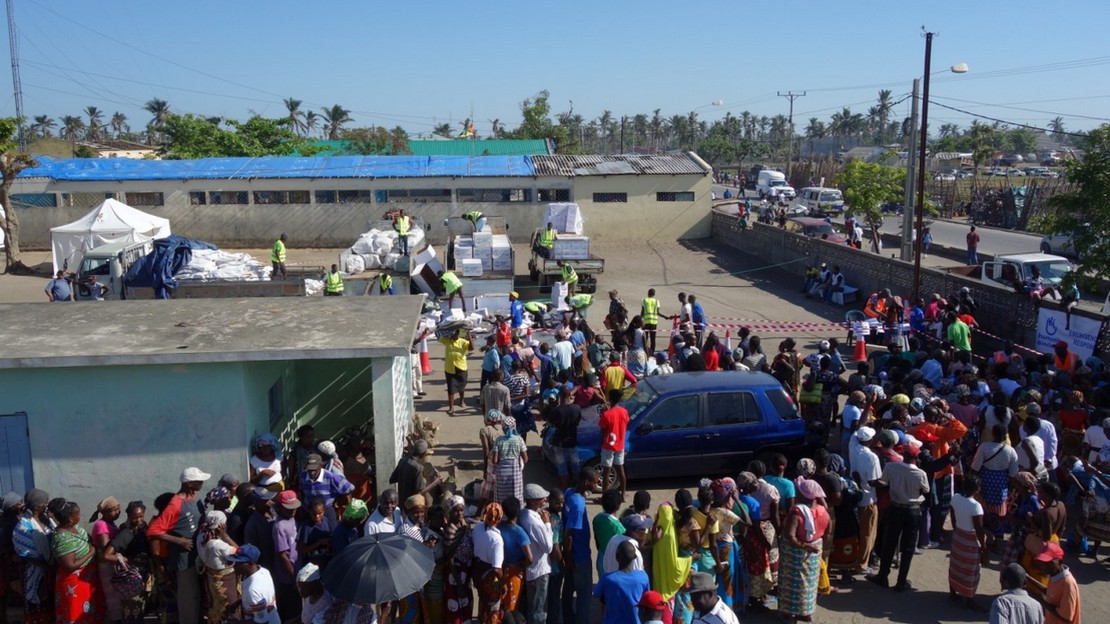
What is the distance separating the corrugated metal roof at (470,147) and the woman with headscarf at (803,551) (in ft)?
126

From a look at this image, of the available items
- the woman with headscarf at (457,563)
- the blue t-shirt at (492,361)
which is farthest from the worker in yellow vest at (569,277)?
the woman with headscarf at (457,563)

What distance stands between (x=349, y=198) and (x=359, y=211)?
69 centimetres

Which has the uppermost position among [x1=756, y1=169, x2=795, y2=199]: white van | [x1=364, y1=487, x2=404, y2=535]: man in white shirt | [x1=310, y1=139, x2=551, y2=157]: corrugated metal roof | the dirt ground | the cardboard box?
[x1=310, y1=139, x2=551, y2=157]: corrugated metal roof

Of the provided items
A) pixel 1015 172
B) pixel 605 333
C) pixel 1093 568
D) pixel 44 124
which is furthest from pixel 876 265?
pixel 44 124

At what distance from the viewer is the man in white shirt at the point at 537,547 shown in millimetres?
6734

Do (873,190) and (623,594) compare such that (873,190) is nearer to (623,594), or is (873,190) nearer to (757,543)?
(757,543)

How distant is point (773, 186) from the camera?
55.4 m

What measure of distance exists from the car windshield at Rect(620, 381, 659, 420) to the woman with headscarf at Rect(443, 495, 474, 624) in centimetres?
348

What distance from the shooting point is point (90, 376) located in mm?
8242

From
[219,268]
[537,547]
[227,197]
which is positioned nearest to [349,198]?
[227,197]

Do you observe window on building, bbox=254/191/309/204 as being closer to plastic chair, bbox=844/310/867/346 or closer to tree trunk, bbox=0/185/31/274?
tree trunk, bbox=0/185/31/274

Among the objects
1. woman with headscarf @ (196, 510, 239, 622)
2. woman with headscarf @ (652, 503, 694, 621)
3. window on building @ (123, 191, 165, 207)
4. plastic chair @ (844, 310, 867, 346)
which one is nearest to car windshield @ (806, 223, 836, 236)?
plastic chair @ (844, 310, 867, 346)

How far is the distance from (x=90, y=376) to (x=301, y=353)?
1986mm

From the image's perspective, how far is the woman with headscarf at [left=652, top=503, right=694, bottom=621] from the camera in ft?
21.6
